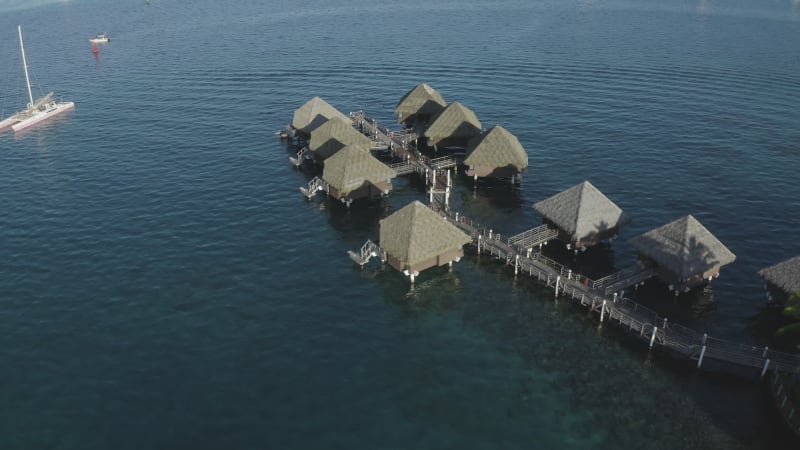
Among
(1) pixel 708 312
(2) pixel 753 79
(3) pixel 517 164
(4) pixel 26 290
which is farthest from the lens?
(2) pixel 753 79

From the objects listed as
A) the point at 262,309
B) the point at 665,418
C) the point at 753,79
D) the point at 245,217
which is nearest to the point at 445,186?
the point at 245,217

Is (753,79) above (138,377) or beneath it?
above

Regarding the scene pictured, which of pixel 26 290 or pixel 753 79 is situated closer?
pixel 26 290

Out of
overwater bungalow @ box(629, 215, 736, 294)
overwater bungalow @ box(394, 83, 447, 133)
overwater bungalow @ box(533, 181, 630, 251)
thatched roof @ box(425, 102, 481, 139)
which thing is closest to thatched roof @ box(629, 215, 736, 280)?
overwater bungalow @ box(629, 215, 736, 294)

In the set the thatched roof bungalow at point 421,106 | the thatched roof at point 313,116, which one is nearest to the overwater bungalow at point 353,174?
the thatched roof at point 313,116

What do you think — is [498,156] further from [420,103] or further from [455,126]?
[420,103]

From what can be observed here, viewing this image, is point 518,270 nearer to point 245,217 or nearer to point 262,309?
point 262,309

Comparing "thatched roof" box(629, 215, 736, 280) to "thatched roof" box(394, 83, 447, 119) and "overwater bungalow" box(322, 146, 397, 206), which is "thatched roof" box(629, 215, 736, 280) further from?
"thatched roof" box(394, 83, 447, 119)
